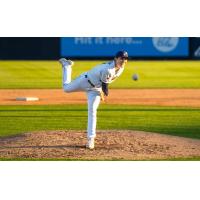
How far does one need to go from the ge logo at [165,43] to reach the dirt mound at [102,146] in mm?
25440

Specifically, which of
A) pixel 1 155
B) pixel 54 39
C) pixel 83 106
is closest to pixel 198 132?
pixel 1 155

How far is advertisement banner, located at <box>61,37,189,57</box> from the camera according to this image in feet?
123

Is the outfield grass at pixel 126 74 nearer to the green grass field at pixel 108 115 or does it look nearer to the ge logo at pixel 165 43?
the green grass field at pixel 108 115

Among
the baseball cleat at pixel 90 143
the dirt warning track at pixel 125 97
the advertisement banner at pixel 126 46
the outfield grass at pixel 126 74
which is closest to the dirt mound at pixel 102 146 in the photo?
the baseball cleat at pixel 90 143

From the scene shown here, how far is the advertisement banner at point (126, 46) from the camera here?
123 feet

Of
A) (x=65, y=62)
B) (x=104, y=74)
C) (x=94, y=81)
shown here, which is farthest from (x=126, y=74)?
(x=104, y=74)

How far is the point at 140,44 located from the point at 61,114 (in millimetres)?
21706

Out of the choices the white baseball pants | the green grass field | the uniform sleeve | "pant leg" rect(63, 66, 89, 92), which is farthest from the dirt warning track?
the uniform sleeve

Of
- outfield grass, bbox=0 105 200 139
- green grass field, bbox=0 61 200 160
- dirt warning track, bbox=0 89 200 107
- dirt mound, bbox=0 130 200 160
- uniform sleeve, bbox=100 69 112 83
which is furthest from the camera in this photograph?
dirt warning track, bbox=0 89 200 107

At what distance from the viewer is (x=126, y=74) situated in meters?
30.1

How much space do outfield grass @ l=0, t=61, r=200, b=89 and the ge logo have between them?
110 centimetres

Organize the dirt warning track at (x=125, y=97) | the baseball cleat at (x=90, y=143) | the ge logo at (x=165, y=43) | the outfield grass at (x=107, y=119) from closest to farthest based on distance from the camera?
the baseball cleat at (x=90, y=143)
the outfield grass at (x=107, y=119)
the dirt warning track at (x=125, y=97)
the ge logo at (x=165, y=43)

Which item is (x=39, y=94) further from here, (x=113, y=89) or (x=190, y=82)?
(x=190, y=82)

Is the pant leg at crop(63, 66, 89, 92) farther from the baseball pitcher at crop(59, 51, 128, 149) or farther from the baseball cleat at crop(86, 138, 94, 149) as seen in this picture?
the baseball cleat at crop(86, 138, 94, 149)
